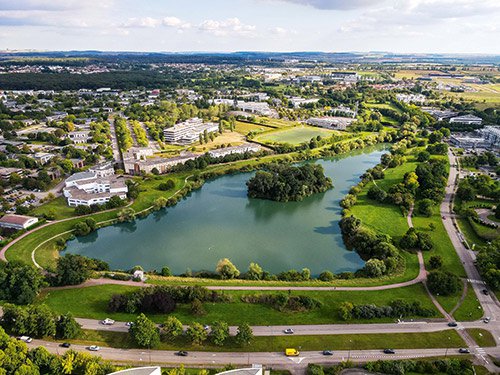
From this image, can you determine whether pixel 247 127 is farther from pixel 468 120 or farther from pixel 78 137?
pixel 468 120

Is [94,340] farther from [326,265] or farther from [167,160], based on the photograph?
[167,160]

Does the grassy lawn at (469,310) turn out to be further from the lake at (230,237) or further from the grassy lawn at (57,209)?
the grassy lawn at (57,209)

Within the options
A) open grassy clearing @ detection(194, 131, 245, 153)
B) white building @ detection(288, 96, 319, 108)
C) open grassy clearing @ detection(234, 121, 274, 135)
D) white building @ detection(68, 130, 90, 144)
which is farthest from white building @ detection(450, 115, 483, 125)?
white building @ detection(68, 130, 90, 144)

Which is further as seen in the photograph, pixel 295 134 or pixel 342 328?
pixel 295 134

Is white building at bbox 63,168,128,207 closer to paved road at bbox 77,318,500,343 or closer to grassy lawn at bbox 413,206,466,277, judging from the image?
paved road at bbox 77,318,500,343

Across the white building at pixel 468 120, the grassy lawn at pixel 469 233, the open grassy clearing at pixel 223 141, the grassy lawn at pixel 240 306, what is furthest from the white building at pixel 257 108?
the grassy lawn at pixel 240 306

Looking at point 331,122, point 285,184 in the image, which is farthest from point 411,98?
point 285,184
